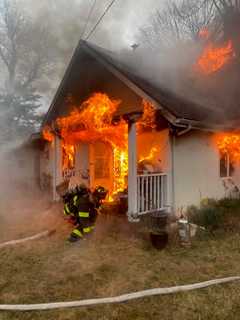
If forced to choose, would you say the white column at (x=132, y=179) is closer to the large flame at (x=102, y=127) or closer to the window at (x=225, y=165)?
the large flame at (x=102, y=127)

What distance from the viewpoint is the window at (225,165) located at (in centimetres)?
937

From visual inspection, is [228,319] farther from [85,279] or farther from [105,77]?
[105,77]

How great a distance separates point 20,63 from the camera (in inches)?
771

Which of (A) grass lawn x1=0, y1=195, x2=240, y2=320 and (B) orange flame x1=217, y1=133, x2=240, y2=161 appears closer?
(A) grass lawn x1=0, y1=195, x2=240, y2=320

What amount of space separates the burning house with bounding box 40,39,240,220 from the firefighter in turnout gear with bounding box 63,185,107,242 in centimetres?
111

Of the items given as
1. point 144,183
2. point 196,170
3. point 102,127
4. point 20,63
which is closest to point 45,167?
point 102,127

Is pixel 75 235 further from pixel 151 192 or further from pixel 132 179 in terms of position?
pixel 151 192

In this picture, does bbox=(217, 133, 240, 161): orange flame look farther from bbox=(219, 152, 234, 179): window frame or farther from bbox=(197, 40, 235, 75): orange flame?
bbox=(197, 40, 235, 75): orange flame

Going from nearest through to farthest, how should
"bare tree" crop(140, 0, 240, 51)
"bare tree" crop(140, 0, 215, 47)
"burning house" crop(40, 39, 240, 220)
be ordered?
"burning house" crop(40, 39, 240, 220) → "bare tree" crop(140, 0, 240, 51) → "bare tree" crop(140, 0, 215, 47)

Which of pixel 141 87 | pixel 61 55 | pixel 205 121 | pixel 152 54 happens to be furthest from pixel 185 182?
pixel 61 55

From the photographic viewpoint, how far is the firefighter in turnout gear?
5887 millimetres

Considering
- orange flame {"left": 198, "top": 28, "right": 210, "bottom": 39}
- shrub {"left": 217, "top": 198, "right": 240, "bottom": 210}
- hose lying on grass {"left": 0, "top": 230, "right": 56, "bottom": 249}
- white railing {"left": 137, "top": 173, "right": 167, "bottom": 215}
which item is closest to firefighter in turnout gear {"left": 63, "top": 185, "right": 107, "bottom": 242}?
hose lying on grass {"left": 0, "top": 230, "right": 56, "bottom": 249}

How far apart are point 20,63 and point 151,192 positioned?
661 inches

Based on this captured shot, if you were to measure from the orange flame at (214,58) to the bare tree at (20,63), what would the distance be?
29.6 ft
